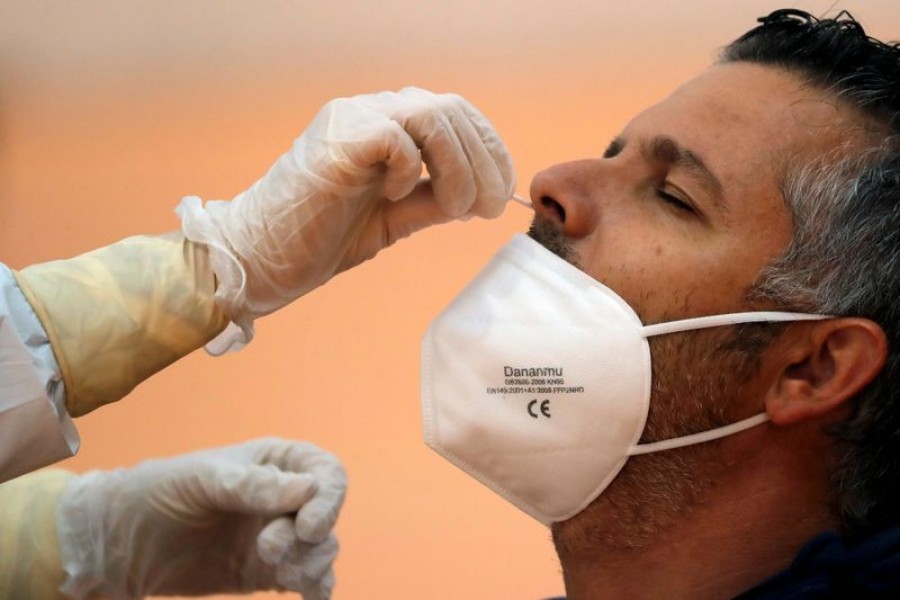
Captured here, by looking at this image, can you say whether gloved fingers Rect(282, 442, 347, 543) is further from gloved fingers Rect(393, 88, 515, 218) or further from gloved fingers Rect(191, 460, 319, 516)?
gloved fingers Rect(393, 88, 515, 218)

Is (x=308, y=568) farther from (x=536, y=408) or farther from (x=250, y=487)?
(x=536, y=408)

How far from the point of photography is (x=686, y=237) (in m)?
1.37

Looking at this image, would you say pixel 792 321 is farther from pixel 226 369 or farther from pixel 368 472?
pixel 226 369

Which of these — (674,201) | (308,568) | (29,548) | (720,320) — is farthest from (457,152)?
(29,548)

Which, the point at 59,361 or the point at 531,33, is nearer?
the point at 59,361

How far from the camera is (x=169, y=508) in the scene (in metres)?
1.71

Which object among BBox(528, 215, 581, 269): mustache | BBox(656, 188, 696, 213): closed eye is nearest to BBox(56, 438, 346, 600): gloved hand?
BBox(528, 215, 581, 269): mustache

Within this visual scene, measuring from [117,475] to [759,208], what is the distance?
1.11 meters

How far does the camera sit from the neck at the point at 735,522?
136 cm

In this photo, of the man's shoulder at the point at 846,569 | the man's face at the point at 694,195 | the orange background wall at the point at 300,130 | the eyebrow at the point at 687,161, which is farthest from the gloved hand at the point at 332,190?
the orange background wall at the point at 300,130

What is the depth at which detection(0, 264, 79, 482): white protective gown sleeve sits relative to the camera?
128 cm

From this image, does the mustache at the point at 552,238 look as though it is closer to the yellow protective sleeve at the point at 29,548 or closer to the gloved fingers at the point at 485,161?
the gloved fingers at the point at 485,161

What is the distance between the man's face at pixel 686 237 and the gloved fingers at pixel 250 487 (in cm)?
40

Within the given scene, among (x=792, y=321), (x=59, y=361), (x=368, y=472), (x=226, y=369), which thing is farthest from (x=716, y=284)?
(x=226, y=369)
